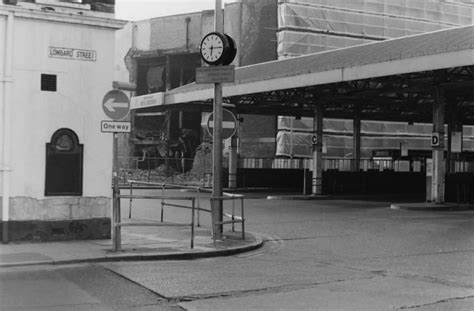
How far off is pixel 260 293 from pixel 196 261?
2.68 meters

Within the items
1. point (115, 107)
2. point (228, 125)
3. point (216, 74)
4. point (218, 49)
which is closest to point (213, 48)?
point (218, 49)

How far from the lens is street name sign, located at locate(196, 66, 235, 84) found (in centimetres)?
1210

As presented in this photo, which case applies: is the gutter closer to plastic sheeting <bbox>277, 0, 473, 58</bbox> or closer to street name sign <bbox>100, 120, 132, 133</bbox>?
street name sign <bbox>100, 120, 132, 133</bbox>

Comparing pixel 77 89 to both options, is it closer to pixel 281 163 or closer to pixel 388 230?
pixel 388 230

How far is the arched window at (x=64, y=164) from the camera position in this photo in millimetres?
11547

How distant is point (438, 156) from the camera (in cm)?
2234

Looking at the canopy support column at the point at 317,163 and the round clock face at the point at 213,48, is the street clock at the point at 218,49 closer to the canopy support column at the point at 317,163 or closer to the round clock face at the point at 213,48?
the round clock face at the point at 213,48

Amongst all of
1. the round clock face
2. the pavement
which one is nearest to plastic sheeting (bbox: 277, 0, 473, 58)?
the round clock face

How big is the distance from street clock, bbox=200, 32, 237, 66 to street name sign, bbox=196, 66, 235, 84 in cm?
21

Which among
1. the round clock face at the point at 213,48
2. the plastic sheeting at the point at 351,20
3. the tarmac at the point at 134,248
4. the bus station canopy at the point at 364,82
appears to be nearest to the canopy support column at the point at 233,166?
the bus station canopy at the point at 364,82

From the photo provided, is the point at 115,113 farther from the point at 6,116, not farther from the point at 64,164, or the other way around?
the point at 6,116

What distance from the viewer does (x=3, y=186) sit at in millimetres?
11047

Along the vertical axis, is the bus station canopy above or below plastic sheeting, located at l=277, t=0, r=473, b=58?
below

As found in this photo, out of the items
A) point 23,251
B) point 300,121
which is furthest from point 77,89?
point 300,121
